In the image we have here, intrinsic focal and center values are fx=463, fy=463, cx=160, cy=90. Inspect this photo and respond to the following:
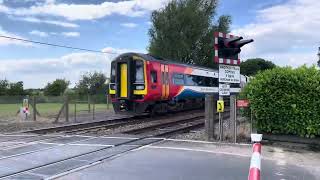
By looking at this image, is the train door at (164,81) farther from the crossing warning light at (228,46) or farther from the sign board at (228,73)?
the crossing warning light at (228,46)

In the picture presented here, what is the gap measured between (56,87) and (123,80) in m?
55.1

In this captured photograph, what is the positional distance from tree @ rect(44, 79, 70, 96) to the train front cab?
52.7 m

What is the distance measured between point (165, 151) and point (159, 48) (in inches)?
1697

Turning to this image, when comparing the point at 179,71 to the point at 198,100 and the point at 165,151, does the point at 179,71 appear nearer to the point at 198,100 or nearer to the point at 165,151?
the point at 198,100

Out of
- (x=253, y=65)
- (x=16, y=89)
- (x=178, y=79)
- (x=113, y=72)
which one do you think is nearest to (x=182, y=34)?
(x=178, y=79)

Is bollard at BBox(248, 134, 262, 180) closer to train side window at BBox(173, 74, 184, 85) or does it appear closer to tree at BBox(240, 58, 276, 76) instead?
train side window at BBox(173, 74, 184, 85)

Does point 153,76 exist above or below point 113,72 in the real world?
below

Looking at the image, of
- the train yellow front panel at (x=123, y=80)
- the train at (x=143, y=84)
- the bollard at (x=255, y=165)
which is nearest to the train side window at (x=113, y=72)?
the train at (x=143, y=84)

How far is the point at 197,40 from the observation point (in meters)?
54.2

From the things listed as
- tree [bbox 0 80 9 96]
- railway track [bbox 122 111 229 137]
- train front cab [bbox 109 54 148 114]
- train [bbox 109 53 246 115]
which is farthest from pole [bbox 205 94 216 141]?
tree [bbox 0 80 9 96]

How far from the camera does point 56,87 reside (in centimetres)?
7738

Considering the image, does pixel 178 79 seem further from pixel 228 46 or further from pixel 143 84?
pixel 228 46

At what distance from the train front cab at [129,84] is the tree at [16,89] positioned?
44.9m

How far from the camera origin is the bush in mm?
11336
